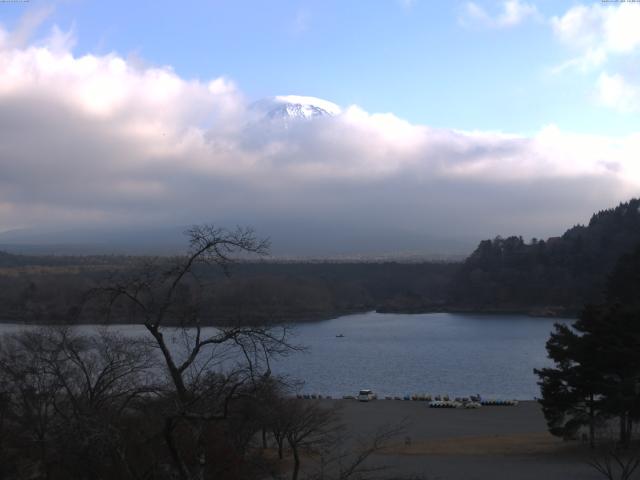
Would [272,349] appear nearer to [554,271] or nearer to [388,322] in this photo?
[388,322]

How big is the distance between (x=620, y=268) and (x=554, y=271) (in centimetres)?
2920

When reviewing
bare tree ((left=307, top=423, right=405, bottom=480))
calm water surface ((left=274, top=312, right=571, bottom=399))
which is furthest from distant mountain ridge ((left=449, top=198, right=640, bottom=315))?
bare tree ((left=307, top=423, right=405, bottom=480))

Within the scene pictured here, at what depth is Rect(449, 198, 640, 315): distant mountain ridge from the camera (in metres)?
60.2

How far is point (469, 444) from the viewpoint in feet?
47.6

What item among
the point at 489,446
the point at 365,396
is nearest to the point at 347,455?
the point at 489,446

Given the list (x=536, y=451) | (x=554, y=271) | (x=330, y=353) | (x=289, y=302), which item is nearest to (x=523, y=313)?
(x=554, y=271)

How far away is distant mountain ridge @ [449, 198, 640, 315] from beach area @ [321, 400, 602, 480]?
4046 cm

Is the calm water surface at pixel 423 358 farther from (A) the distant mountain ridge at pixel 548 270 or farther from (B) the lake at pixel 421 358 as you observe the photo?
(A) the distant mountain ridge at pixel 548 270

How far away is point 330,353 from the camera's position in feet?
112

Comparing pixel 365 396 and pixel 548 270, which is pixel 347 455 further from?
pixel 548 270

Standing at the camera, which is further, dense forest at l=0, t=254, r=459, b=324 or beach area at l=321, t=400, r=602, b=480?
dense forest at l=0, t=254, r=459, b=324

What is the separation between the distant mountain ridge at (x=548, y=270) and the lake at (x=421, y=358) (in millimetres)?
8425

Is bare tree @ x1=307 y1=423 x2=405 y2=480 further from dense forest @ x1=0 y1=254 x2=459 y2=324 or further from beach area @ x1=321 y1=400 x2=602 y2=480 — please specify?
dense forest @ x1=0 y1=254 x2=459 y2=324

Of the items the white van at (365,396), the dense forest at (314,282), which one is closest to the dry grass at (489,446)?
the white van at (365,396)
